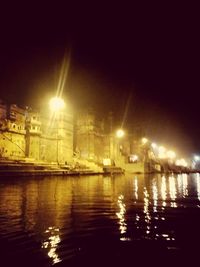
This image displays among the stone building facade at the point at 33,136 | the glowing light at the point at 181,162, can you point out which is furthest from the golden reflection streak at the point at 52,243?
the glowing light at the point at 181,162

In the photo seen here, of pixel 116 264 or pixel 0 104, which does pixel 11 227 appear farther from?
pixel 0 104

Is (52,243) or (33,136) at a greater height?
(33,136)

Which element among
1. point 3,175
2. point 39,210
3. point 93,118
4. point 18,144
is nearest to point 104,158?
point 93,118

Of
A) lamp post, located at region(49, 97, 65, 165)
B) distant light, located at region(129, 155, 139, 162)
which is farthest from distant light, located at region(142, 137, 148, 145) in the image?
lamp post, located at region(49, 97, 65, 165)

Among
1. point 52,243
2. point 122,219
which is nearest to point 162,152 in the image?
point 122,219

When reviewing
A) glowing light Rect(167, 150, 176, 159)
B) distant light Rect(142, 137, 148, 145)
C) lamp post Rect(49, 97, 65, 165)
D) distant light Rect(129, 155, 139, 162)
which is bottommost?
distant light Rect(129, 155, 139, 162)

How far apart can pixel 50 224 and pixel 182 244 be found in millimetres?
4068

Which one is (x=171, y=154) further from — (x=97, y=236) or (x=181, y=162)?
(x=97, y=236)

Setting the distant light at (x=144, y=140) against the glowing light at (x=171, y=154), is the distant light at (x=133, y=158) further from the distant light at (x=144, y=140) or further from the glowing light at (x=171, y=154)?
the glowing light at (x=171, y=154)

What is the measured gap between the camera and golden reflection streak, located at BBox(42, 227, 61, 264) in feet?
17.1

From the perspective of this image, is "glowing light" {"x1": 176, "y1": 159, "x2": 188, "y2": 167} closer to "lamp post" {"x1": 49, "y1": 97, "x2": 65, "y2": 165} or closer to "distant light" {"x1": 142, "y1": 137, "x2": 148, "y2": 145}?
"distant light" {"x1": 142, "y1": 137, "x2": 148, "y2": 145}

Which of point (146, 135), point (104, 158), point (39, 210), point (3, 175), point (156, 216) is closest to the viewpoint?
point (156, 216)

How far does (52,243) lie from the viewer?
6.12 meters

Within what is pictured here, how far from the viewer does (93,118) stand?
66188mm
